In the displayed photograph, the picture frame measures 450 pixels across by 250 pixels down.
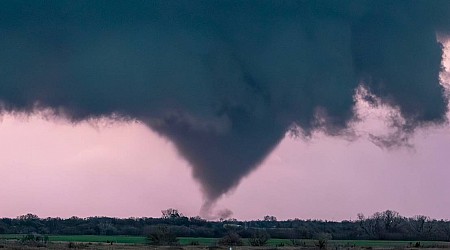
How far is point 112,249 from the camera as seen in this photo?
9812cm

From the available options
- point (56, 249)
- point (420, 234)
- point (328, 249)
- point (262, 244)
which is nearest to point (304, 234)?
point (420, 234)

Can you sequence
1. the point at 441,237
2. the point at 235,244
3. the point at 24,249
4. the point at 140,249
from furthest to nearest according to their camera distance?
1. the point at 441,237
2. the point at 235,244
3. the point at 140,249
4. the point at 24,249

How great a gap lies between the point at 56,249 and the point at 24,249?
5.43 meters

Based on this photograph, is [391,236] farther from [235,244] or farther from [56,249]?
[56,249]

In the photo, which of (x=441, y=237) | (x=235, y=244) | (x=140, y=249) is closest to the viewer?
(x=140, y=249)

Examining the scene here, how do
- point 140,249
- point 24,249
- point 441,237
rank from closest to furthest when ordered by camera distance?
point 24,249, point 140,249, point 441,237

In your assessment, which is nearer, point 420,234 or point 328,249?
point 328,249

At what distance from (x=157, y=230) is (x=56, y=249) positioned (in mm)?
37599

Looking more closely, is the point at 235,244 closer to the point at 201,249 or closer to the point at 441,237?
the point at 201,249

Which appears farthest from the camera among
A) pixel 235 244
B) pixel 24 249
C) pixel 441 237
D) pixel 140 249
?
pixel 441 237

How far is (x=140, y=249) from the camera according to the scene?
100188mm

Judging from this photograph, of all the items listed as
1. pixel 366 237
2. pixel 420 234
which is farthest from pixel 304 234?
pixel 420 234

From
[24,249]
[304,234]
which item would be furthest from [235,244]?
[304,234]

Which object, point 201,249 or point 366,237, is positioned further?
point 366,237
